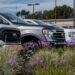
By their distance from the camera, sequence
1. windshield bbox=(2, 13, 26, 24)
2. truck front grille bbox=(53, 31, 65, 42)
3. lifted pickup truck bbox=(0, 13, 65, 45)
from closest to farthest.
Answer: lifted pickup truck bbox=(0, 13, 65, 45) → windshield bbox=(2, 13, 26, 24) → truck front grille bbox=(53, 31, 65, 42)

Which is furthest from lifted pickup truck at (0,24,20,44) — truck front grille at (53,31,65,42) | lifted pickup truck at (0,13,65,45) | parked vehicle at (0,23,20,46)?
truck front grille at (53,31,65,42)

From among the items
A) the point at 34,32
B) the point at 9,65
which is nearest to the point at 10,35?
the point at 34,32

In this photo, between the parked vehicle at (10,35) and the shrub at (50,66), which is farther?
the parked vehicle at (10,35)

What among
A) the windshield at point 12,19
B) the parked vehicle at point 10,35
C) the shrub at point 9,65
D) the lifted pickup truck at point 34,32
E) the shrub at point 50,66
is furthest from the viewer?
the windshield at point 12,19

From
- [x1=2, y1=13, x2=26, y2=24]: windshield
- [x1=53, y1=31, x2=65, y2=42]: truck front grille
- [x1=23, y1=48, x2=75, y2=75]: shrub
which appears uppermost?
[x1=2, y1=13, x2=26, y2=24]: windshield

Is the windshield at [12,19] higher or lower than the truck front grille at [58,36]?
higher

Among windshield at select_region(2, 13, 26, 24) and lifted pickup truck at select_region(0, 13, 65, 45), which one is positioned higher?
windshield at select_region(2, 13, 26, 24)

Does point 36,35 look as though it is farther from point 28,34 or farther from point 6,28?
point 6,28

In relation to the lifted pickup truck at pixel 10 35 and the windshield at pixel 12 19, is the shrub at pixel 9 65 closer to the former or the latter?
the lifted pickup truck at pixel 10 35

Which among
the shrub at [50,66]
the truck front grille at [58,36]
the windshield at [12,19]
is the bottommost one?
the truck front grille at [58,36]

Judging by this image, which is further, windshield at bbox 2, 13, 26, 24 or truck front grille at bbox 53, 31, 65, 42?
truck front grille at bbox 53, 31, 65, 42

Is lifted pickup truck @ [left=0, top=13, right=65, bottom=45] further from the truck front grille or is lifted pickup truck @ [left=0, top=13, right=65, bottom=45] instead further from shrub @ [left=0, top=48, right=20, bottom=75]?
shrub @ [left=0, top=48, right=20, bottom=75]

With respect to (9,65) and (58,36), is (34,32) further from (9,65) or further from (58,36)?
(9,65)

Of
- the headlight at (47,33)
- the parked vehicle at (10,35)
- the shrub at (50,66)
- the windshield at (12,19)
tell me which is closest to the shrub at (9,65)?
the shrub at (50,66)
